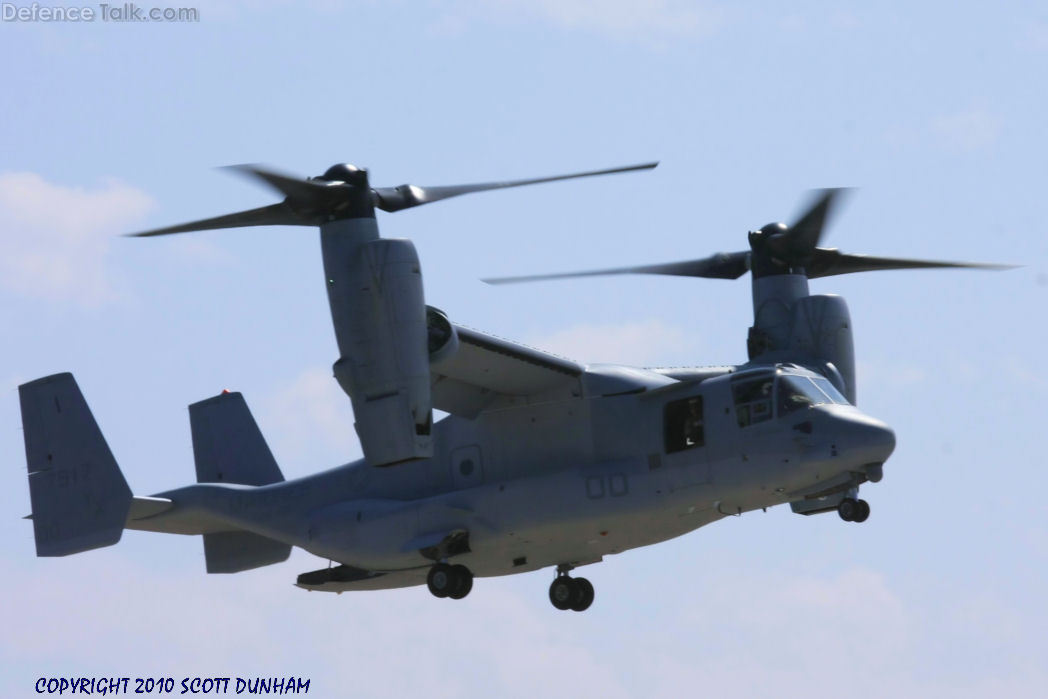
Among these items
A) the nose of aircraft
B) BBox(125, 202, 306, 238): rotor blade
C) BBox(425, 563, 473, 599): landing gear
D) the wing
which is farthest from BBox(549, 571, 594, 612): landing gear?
BBox(125, 202, 306, 238): rotor blade

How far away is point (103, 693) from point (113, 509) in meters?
2.68

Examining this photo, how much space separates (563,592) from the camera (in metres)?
26.0

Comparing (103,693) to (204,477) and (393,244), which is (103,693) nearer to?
(204,477)

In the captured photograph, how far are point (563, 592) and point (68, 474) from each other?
738cm

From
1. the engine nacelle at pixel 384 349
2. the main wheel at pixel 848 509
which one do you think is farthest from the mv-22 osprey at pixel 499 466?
the engine nacelle at pixel 384 349

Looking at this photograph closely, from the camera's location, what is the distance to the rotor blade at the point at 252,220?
21.2 metres

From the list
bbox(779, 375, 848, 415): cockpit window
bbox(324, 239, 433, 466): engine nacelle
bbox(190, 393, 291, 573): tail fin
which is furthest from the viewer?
bbox(190, 393, 291, 573): tail fin

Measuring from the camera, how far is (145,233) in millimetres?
20828

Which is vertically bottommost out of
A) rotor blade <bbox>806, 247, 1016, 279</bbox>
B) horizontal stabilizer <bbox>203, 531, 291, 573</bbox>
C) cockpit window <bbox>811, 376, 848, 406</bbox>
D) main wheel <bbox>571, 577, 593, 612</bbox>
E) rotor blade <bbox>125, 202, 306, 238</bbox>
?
main wheel <bbox>571, 577, 593, 612</bbox>

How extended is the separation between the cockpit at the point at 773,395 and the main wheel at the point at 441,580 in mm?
4526

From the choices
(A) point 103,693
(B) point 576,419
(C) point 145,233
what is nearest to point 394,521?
(B) point 576,419

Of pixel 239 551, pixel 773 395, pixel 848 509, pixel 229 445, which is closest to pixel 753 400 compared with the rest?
pixel 773 395

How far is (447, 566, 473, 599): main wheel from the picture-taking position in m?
24.3

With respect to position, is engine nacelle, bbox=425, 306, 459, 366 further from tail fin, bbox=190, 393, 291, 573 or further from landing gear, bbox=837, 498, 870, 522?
tail fin, bbox=190, 393, 291, 573
